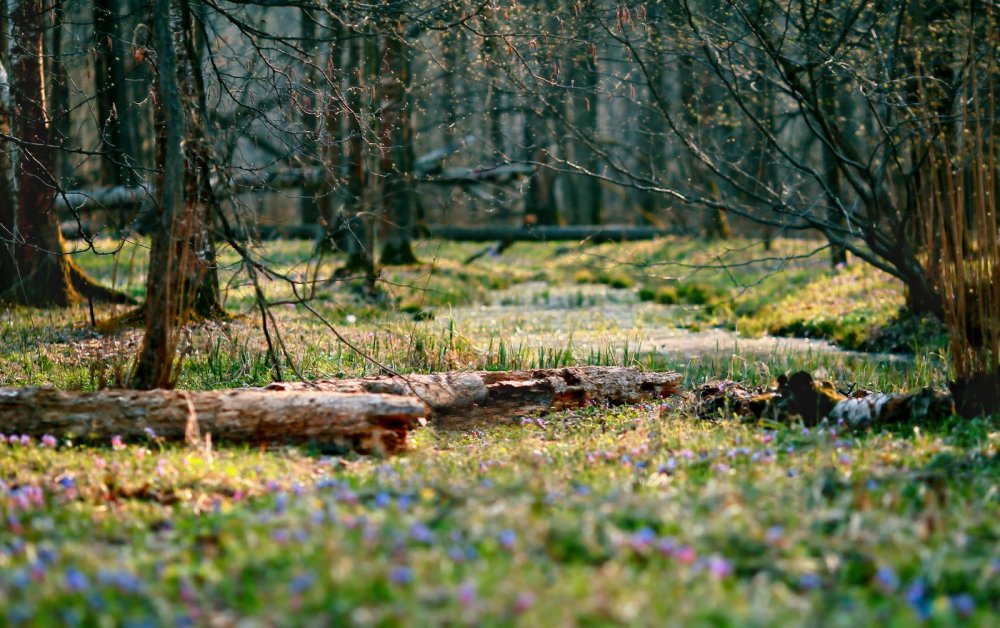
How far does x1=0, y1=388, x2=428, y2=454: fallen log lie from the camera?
5223 millimetres

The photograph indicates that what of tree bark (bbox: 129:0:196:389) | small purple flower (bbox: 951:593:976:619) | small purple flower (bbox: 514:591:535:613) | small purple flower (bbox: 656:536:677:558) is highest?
tree bark (bbox: 129:0:196:389)

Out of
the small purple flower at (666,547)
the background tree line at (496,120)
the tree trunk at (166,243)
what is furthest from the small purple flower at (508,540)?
the tree trunk at (166,243)

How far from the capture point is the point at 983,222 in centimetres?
577

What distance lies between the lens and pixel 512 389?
6730 mm

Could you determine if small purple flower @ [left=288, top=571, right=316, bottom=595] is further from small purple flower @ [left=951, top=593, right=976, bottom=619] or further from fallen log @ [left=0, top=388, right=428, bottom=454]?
fallen log @ [left=0, top=388, right=428, bottom=454]

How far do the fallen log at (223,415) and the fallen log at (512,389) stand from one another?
667 mm

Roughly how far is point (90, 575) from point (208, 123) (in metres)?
4.37

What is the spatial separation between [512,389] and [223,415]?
210 centimetres

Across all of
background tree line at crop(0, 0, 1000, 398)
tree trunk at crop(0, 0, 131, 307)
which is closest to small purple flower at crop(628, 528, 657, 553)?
background tree line at crop(0, 0, 1000, 398)

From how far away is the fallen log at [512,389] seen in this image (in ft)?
21.4

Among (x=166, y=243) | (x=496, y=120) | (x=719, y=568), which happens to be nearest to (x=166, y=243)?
(x=166, y=243)

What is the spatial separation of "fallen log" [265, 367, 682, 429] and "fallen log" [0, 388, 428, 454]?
67 cm

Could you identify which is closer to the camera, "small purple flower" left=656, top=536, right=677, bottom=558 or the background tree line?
"small purple flower" left=656, top=536, right=677, bottom=558

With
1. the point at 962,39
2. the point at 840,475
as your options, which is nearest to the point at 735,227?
the point at 962,39
